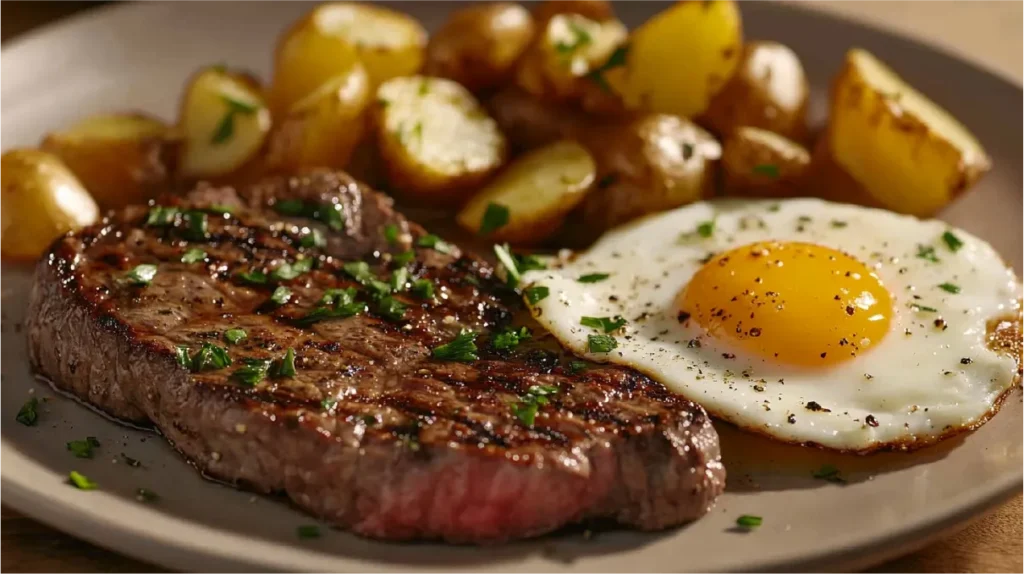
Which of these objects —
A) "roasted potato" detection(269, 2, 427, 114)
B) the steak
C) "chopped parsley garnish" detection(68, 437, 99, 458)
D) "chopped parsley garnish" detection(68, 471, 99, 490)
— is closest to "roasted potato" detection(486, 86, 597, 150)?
"roasted potato" detection(269, 2, 427, 114)

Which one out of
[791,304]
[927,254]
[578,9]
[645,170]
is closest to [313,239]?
[645,170]

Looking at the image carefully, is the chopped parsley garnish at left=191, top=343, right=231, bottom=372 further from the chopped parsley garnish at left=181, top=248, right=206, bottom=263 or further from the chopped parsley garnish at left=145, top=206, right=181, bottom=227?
the chopped parsley garnish at left=145, top=206, right=181, bottom=227

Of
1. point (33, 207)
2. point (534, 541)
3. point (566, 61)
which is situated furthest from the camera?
point (566, 61)

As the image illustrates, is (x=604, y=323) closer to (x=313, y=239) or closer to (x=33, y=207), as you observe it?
(x=313, y=239)

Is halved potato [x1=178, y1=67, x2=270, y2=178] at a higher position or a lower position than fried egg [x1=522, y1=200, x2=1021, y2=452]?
higher

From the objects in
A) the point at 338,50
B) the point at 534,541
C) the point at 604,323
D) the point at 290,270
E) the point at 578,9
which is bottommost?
the point at 534,541
